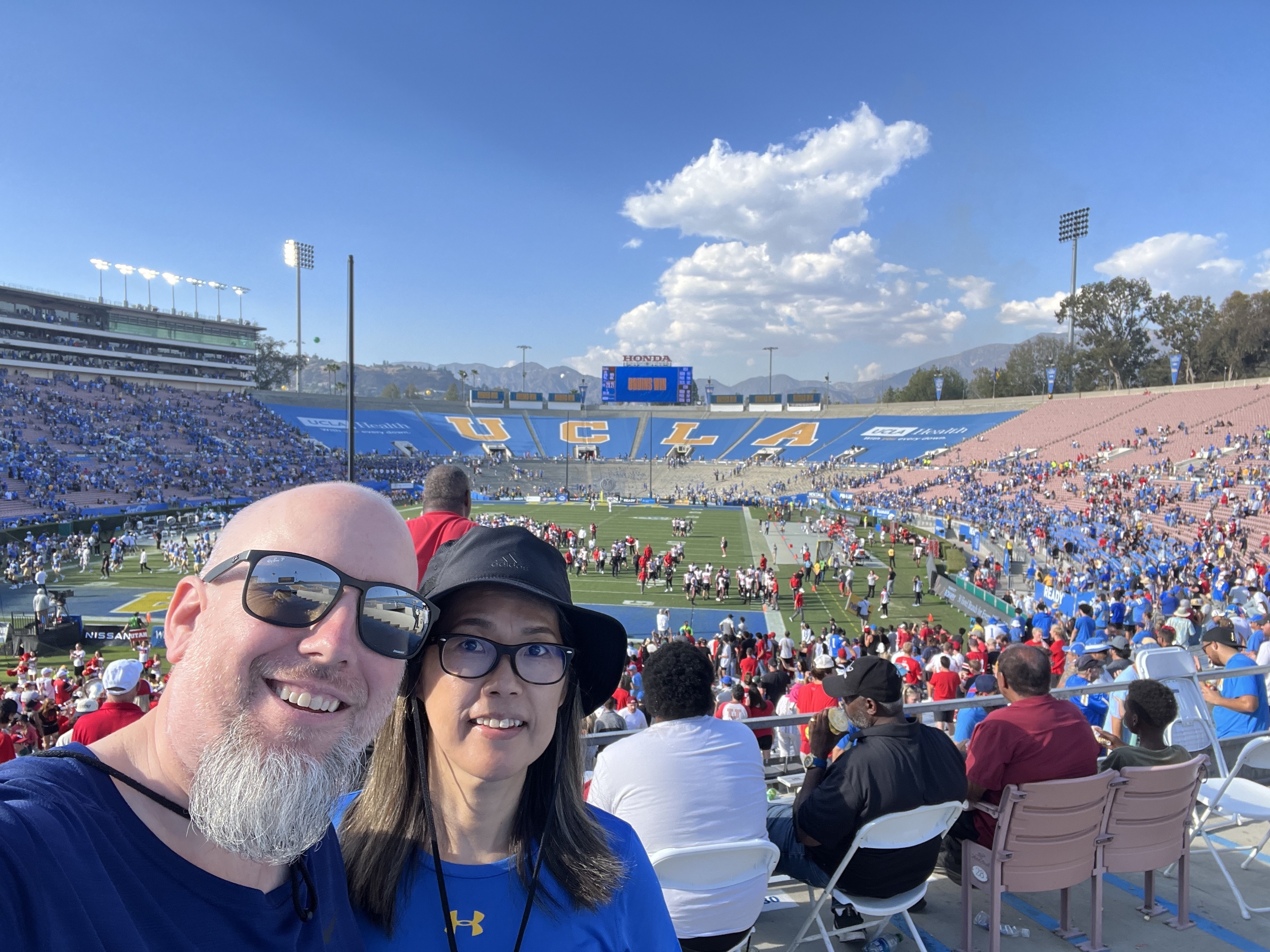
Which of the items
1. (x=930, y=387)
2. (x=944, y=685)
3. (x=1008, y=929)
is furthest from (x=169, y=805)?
(x=930, y=387)

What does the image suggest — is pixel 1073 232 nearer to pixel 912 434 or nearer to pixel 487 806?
pixel 912 434

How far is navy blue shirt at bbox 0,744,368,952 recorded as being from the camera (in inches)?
34.6

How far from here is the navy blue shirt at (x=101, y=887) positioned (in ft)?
2.89

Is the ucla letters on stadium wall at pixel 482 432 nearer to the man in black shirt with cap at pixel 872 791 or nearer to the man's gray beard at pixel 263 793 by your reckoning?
the man in black shirt with cap at pixel 872 791

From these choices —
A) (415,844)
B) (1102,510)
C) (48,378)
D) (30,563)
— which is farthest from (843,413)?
(415,844)

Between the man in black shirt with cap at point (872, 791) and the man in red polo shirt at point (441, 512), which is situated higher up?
the man in red polo shirt at point (441, 512)

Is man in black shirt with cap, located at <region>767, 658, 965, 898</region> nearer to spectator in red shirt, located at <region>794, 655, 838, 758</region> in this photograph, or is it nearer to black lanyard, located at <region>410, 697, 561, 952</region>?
→ black lanyard, located at <region>410, 697, 561, 952</region>

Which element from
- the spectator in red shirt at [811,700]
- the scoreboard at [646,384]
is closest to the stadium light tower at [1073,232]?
the scoreboard at [646,384]

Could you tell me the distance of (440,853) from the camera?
1576mm

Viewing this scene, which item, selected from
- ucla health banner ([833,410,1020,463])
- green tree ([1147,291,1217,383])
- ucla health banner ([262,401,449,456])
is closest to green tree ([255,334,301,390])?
ucla health banner ([262,401,449,456])

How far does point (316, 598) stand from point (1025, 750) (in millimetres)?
3785

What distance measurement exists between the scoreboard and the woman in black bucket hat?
69303mm

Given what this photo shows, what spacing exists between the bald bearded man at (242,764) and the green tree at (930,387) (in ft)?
267

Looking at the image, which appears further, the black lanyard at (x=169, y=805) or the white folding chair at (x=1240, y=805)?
the white folding chair at (x=1240, y=805)
